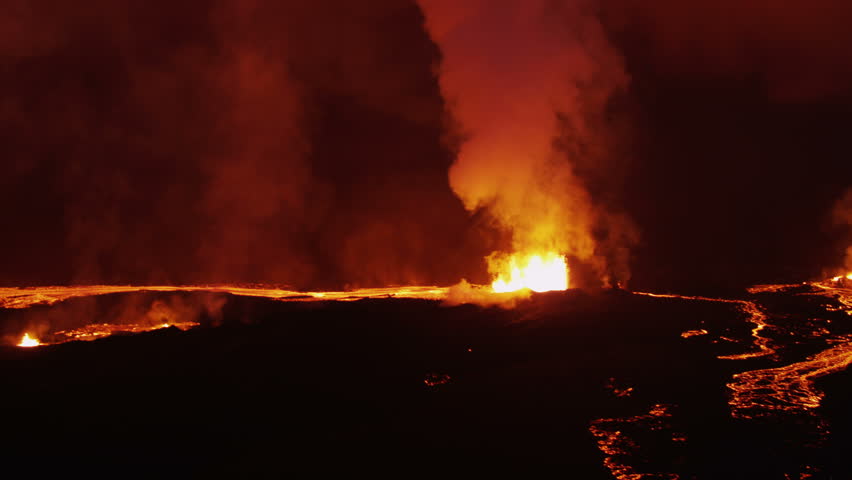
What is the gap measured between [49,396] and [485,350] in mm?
9170

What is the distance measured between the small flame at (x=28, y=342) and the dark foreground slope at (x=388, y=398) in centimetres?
89

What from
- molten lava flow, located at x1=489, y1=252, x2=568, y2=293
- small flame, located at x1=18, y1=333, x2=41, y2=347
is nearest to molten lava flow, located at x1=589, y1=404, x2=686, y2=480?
molten lava flow, located at x1=489, y1=252, x2=568, y2=293

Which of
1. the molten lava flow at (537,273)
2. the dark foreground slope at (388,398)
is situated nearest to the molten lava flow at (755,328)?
the dark foreground slope at (388,398)

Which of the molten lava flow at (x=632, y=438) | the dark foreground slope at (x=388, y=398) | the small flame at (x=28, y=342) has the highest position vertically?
the small flame at (x=28, y=342)

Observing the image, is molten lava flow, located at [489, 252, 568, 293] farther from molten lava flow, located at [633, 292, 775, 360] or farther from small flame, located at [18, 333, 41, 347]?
small flame, located at [18, 333, 41, 347]

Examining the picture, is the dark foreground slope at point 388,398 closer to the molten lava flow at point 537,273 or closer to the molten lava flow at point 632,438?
the molten lava flow at point 632,438

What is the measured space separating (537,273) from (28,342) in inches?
602

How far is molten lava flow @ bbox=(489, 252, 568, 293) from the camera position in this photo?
22.6m

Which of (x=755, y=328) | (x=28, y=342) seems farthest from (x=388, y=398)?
(x=755, y=328)

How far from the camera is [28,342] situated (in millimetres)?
16094

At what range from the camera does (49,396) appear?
Result: 484 inches

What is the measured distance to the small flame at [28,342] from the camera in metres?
15.3

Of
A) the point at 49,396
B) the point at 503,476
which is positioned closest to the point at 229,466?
the point at 503,476

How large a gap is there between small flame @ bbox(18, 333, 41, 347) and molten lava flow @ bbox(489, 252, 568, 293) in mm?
13432
